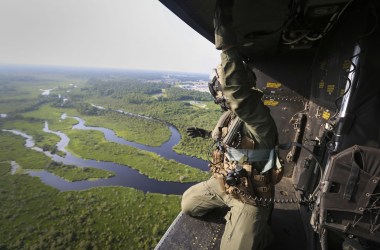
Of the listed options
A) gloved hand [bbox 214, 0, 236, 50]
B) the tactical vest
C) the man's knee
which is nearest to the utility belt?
the tactical vest

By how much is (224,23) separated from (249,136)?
115cm

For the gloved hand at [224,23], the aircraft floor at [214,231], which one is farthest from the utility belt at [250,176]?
the gloved hand at [224,23]

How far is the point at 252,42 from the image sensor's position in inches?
142

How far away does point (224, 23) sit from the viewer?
6.97ft

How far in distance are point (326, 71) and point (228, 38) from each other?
6.14 ft

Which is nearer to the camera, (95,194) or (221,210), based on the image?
(221,210)

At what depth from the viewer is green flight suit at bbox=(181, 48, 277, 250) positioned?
2.24 meters

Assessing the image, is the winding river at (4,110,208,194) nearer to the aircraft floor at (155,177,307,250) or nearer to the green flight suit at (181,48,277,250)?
the aircraft floor at (155,177,307,250)

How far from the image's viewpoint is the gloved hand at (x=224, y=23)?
6.89ft

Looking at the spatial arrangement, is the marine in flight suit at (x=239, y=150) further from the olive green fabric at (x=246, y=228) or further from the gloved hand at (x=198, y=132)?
the gloved hand at (x=198, y=132)

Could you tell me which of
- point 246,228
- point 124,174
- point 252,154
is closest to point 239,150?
point 252,154

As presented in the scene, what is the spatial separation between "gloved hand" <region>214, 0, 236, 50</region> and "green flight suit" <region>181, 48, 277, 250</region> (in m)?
0.09

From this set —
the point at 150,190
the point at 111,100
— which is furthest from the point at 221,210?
the point at 111,100

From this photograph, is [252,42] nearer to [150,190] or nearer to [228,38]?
[228,38]
